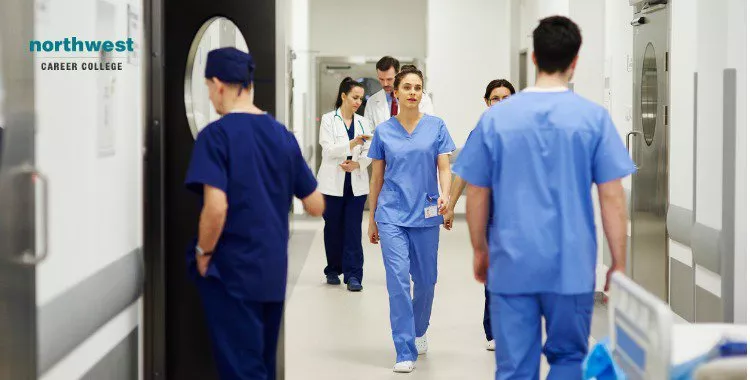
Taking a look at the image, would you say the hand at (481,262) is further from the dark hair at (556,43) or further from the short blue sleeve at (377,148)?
the short blue sleeve at (377,148)

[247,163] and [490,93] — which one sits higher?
[490,93]

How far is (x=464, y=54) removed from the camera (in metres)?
12.2

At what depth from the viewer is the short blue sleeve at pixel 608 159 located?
314 centimetres

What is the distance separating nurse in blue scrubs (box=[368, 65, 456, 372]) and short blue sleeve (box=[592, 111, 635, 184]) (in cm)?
188

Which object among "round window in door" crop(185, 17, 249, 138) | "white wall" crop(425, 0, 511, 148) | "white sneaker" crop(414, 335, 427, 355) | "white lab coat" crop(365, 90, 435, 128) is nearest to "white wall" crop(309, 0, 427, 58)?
"white wall" crop(425, 0, 511, 148)

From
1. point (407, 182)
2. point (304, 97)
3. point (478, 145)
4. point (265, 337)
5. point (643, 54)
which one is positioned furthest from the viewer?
point (304, 97)

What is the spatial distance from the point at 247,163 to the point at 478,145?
Answer: 0.75m

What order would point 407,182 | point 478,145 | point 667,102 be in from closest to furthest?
point 478,145 < point 407,182 < point 667,102

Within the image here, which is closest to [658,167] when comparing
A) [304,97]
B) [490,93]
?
[490,93]

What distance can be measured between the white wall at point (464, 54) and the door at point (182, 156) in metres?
8.17

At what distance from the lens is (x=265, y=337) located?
3484mm

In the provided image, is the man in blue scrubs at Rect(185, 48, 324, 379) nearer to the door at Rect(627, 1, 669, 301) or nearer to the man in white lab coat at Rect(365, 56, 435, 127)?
the door at Rect(627, 1, 669, 301)

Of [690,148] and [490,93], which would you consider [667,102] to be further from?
[490,93]

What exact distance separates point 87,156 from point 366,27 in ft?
32.7
